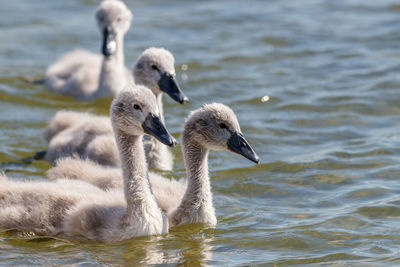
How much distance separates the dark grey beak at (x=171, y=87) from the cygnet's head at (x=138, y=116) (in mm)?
1823

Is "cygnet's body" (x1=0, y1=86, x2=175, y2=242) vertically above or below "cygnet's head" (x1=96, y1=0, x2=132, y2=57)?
below

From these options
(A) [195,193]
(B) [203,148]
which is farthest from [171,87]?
(A) [195,193]

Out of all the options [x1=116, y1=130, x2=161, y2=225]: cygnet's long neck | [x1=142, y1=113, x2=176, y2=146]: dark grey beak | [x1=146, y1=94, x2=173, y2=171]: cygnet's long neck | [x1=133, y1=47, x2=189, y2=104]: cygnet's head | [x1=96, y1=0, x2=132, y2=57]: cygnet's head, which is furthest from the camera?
[x1=96, y1=0, x2=132, y2=57]: cygnet's head

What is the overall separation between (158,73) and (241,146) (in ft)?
6.93

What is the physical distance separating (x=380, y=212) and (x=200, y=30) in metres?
8.24

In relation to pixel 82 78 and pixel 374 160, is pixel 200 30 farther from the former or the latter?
pixel 374 160

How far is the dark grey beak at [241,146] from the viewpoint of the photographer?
8.05m

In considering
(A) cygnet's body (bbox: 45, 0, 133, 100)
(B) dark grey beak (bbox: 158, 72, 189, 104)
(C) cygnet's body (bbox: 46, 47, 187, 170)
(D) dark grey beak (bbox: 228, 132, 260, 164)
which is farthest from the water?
(B) dark grey beak (bbox: 158, 72, 189, 104)

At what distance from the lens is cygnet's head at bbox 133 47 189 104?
975 centimetres

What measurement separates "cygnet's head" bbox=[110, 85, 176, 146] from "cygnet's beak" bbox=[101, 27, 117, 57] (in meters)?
3.93

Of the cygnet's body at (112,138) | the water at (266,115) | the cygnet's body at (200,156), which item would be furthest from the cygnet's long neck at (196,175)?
the cygnet's body at (112,138)

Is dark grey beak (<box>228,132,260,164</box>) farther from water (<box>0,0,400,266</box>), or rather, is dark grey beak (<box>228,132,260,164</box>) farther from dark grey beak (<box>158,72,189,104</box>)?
dark grey beak (<box>158,72,189,104</box>)

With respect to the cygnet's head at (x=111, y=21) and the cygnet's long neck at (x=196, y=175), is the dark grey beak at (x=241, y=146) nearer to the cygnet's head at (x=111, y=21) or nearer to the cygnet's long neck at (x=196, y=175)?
the cygnet's long neck at (x=196, y=175)

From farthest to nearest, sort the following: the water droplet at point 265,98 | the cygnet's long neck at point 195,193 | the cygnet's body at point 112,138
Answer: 1. the water droplet at point 265,98
2. the cygnet's body at point 112,138
3. the cygnet's long neck at point 195,193
